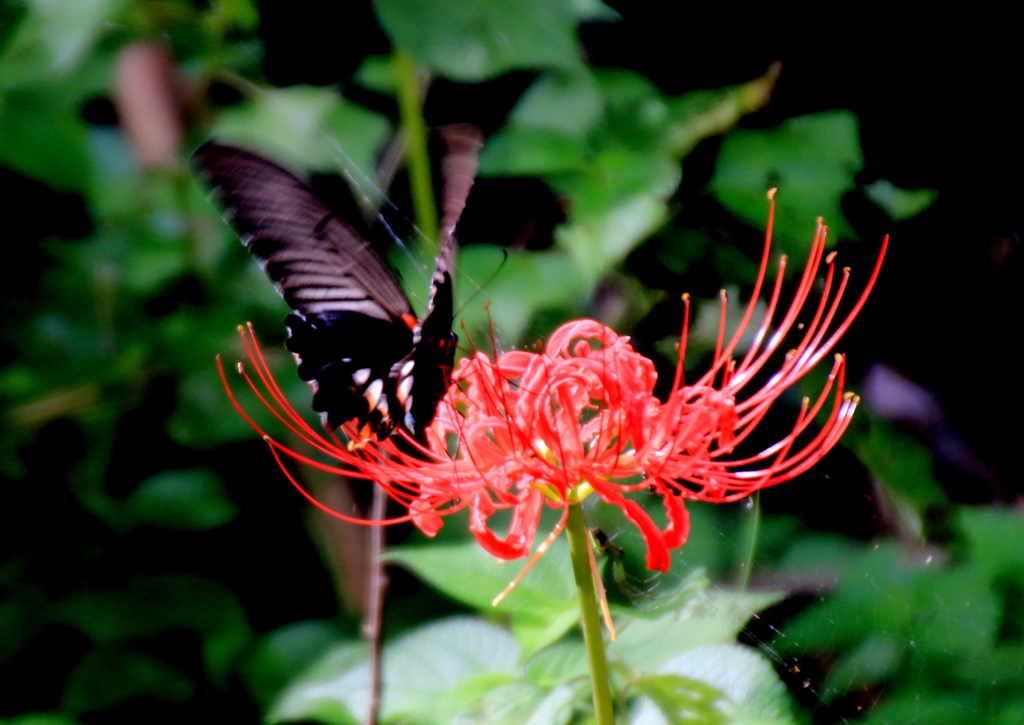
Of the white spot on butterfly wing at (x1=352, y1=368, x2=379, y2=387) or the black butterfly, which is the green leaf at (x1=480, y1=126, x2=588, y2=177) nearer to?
the black butterfly

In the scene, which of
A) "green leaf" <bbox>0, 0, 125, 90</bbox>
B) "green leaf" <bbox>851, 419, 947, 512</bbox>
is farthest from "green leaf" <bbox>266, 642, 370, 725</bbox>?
"green leaf" <bbox>0, 0, 125, 90</bbox>

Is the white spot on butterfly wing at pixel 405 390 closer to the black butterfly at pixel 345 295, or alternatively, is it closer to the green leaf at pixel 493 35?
the black butterfly at pixel 345 295

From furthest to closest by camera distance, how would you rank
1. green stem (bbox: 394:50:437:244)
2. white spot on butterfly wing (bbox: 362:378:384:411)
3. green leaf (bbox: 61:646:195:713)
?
green leaf (bbox: 61:646:195:713) → green stem (bbox: 394:50:437:244) → white spot on butterfly wing (bbox: 362:378:384:411)

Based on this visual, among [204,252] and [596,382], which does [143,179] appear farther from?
[596,382]

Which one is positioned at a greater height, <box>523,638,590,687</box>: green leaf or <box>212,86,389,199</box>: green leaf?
<box>212,86,389,199</box>: green leaf

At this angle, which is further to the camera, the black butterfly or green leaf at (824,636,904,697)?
the black butterfly

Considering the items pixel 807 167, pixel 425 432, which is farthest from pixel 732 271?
pixel 425 432

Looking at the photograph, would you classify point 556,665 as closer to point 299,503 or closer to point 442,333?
point 442,333
